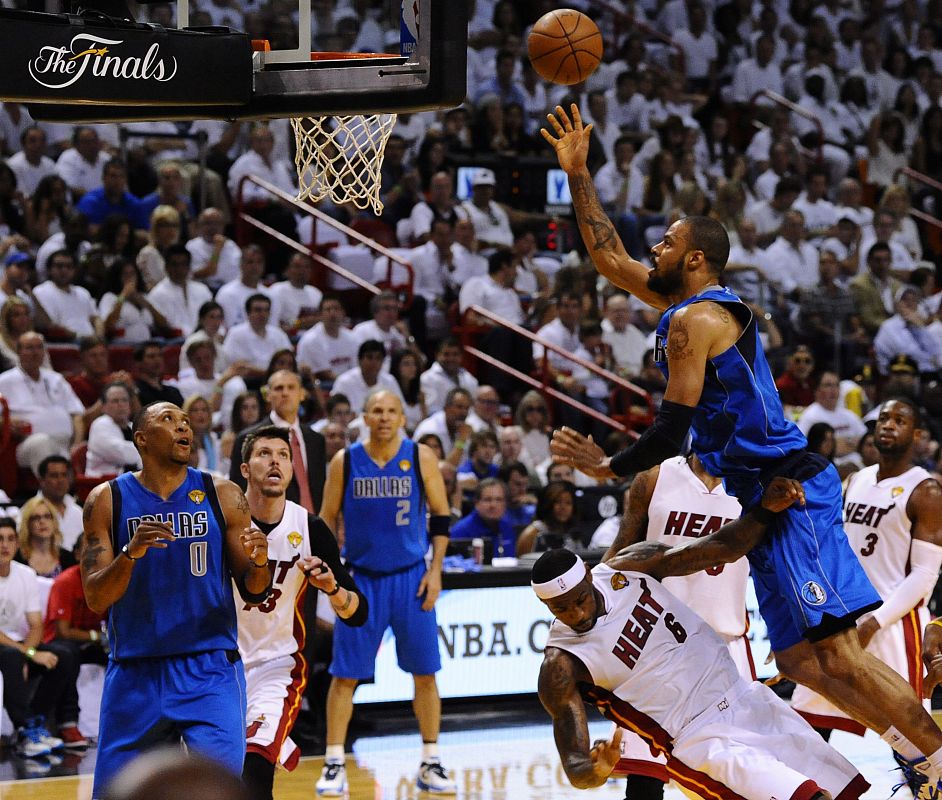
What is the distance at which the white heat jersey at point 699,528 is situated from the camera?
6840 mm

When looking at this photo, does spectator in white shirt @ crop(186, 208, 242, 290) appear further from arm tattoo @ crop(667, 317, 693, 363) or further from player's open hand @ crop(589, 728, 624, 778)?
player's open hand @ crop(589, 728, 624, 778)

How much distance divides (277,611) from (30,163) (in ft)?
26.4

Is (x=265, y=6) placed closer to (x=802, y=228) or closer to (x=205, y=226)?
(x=205, y=226)

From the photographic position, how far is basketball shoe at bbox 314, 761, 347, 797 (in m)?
7.99

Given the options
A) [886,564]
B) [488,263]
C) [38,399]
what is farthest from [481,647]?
[488,263]

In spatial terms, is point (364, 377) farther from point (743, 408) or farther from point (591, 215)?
point (743, 408)

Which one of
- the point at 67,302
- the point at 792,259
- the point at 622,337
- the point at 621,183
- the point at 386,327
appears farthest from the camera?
the point at 621,183

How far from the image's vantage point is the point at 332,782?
26.3 ft

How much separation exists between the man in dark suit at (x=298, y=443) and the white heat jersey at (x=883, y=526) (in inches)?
126

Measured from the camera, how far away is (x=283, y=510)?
7066 mm

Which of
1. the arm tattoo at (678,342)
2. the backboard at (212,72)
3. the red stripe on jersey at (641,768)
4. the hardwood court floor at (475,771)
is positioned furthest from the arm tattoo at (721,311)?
the hardwood court floor at (475,771)

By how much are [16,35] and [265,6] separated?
37.3 ft

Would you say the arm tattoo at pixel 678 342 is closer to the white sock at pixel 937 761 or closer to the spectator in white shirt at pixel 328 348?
the white sock at pixel 937 761

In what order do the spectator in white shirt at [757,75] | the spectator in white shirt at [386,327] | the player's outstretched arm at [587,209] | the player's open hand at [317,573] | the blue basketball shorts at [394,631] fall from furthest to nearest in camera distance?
the spectator in white shirt at [757,75]
the spectator in white shirt at [386,327]
the blue basketball shorts at [394,631]
the player's outstretched arm at [587,209]
the player's open hand at [317,573]
